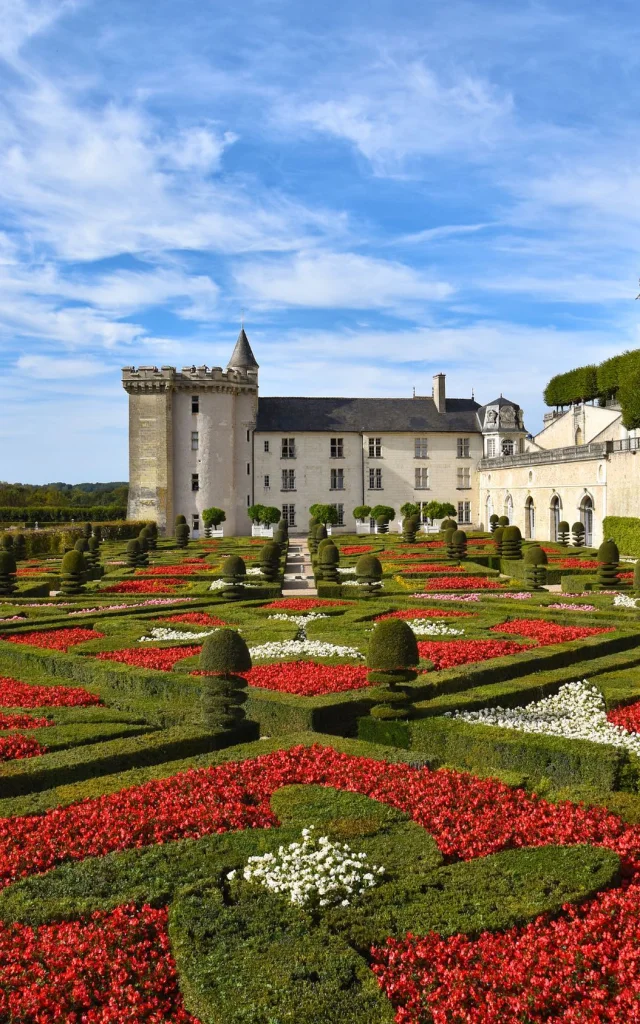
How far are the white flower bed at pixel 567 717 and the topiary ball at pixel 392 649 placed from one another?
32.5 inches

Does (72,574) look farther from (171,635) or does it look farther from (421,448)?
(421,448)

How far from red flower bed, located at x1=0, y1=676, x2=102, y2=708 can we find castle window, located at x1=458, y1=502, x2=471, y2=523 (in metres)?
49.1

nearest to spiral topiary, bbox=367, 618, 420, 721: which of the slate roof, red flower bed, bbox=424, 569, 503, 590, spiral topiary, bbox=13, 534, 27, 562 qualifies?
red flower bed, bbox=424, 569, 503, 590

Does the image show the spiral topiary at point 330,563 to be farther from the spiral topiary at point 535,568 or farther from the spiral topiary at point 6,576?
the spiral topiary at point 6,576

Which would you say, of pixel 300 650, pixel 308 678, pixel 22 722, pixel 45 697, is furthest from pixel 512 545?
pixel 22 722

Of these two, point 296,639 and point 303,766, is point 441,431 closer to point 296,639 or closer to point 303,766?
point 296,639

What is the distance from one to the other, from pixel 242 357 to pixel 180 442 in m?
7.66

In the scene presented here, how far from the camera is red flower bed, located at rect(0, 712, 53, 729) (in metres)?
8.79

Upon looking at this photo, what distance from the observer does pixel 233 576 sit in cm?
1920

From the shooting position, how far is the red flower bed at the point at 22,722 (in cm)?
879

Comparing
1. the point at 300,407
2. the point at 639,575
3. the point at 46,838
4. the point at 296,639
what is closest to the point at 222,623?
the point at 296,639

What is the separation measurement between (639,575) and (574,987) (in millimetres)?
13547

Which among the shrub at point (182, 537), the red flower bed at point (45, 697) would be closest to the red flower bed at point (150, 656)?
the red flower bed at point (45, 697)

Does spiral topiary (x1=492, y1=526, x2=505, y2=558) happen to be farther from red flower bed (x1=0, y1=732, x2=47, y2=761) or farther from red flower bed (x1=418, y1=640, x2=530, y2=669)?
red flower bed (x1=0, y1=732, x2=47, y2=761)
